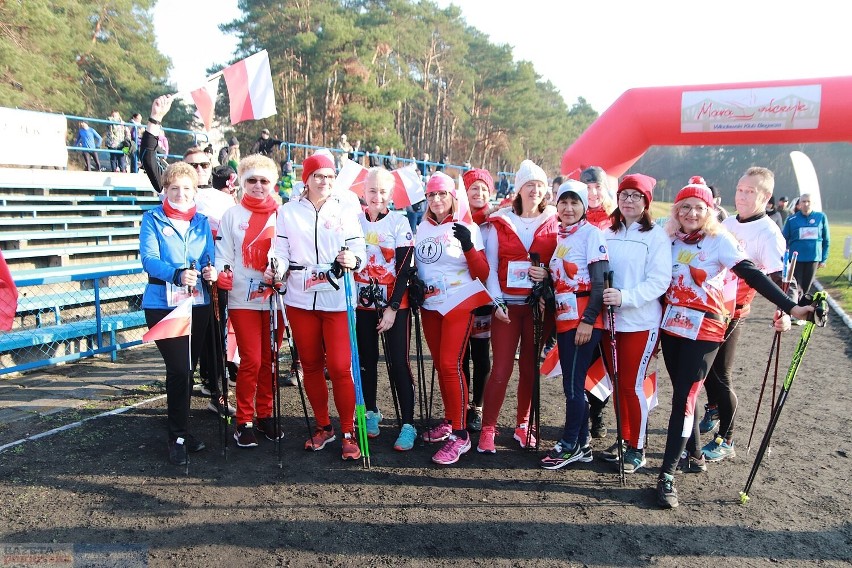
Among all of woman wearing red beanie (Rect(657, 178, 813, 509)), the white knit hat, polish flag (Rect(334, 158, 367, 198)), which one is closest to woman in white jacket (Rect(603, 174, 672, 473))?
woman wearing red beanie (Rect(657, 178, 813, 509))

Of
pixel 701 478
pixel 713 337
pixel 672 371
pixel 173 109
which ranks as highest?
pixel 173 109

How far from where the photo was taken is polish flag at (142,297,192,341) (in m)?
3.83

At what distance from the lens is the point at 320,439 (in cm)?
445

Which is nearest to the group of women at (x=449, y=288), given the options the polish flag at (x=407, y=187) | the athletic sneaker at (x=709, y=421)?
the athletic sneaker at (x=709, y=421)

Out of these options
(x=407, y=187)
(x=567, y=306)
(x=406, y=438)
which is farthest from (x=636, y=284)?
(x=407, y=187)

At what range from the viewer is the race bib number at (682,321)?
146 inches

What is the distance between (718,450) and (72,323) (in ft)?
21.9

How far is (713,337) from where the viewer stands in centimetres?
369

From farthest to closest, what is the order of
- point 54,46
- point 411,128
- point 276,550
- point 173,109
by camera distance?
point 411,128 → point 173,109 → point 54,46 → point 276,550

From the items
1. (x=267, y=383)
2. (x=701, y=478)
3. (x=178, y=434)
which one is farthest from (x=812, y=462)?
(x=178, y=434)

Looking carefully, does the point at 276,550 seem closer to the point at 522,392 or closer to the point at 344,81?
the point at 522,392

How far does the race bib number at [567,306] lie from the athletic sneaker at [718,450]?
5.12 feet

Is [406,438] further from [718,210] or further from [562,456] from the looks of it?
[718,210]

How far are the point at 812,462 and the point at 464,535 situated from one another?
2945mm
